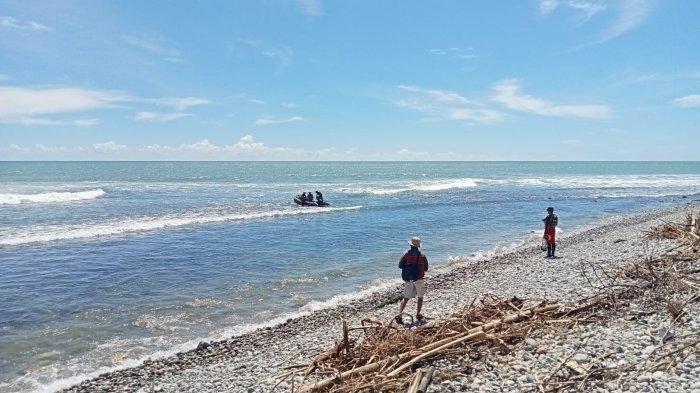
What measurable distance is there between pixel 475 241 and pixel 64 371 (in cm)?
1847

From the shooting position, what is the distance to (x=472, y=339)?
7.20 m

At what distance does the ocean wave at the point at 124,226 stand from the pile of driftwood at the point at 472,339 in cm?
2124

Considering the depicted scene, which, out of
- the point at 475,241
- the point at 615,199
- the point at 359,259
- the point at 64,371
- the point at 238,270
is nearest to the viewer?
the point at 64,371

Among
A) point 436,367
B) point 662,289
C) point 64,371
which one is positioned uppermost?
point 662,289

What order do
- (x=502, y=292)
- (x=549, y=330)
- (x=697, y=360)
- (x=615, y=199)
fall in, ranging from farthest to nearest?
(x=615, y=199), (x=502, y=292), (x=549, y=330), (x=697, y=360)

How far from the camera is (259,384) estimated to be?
759cm

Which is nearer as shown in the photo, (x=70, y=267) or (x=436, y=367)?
(x=436, y=367)

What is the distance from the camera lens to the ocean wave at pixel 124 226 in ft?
77.6

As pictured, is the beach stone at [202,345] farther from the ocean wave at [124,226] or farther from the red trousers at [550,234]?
the ocean wave at [124,226]

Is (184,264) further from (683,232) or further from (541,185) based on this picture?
(541,185)

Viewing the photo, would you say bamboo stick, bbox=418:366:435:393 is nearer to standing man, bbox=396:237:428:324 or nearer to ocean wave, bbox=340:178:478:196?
standing man, bbox=396:237:428:324

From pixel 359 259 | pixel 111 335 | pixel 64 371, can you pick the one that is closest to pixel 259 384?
pixel 64 371

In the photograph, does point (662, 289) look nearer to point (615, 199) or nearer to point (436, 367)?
point (436, 367)

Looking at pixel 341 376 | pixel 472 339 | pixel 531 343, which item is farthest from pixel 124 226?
pixel 531 343
